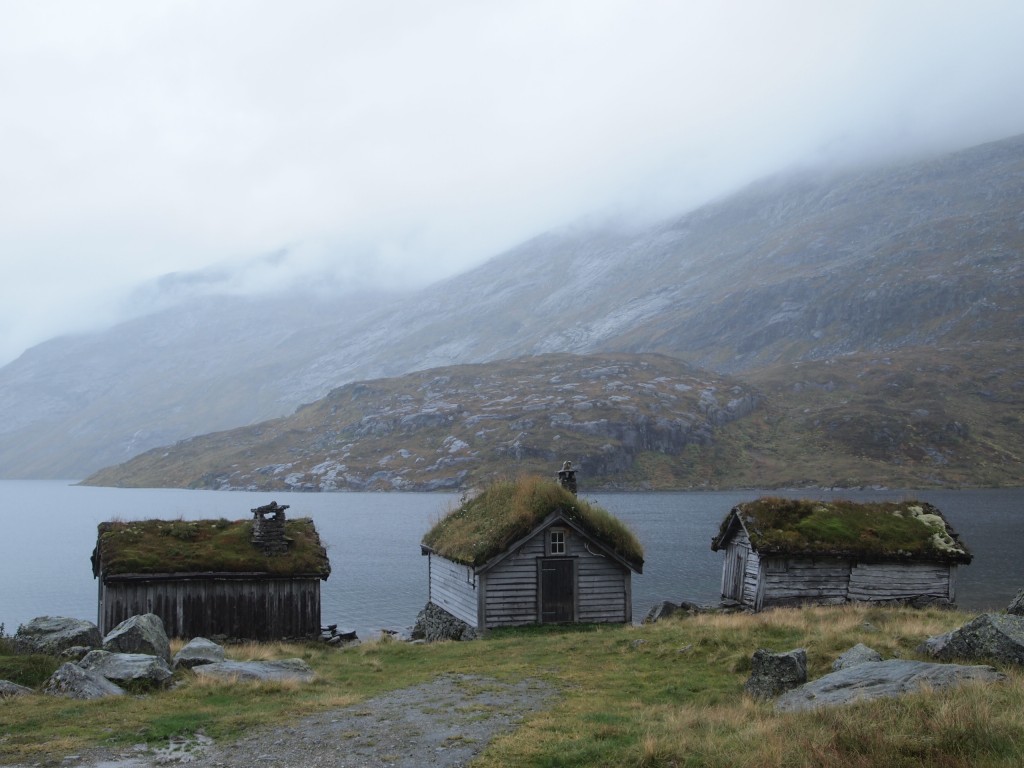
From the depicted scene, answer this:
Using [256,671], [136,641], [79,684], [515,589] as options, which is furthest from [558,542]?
[79,684]

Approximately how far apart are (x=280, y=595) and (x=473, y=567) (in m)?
7.70

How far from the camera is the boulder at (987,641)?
14609 mm

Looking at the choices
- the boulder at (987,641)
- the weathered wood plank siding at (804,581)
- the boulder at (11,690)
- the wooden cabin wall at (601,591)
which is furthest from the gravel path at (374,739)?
the weathered wood plank siding at (804,581)

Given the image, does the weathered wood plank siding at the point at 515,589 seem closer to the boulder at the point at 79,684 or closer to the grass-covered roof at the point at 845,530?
the grass-covered roof at the point at 845,530

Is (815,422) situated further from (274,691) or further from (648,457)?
(274,691)

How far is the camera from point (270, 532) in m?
32.4

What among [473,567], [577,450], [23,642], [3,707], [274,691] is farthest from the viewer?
[577,450]

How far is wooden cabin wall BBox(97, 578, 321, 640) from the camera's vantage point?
30.2 m

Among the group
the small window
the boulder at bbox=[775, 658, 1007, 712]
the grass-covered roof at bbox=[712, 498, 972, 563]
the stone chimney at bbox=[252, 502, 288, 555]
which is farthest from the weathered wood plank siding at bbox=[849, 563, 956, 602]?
the stone chimney at bbox=[252, 502, 288, 555]

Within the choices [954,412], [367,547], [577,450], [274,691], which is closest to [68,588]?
[367,547]

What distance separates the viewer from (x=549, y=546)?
33688 millimetres

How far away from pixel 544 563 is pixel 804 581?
11.9 meters

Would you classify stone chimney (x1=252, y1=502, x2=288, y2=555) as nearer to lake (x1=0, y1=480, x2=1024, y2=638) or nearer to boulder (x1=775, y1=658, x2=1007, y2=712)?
lake (x1=0, y1=480, x2=1024, y2=638)

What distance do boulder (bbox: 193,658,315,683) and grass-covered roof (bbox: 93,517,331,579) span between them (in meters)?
9.78
